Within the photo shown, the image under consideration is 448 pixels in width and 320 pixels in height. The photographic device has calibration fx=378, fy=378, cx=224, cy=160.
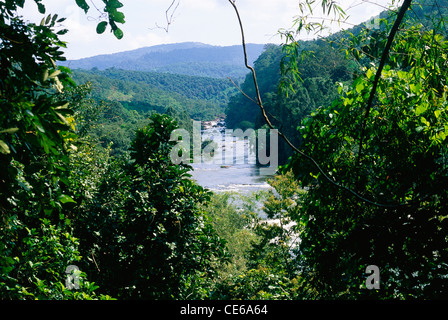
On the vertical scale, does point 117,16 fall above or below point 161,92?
below

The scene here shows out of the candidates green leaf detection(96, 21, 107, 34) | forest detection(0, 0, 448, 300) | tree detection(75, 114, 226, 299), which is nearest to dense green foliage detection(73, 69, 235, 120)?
tree detection(75, 114, 226, 299)

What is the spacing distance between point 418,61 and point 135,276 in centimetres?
422

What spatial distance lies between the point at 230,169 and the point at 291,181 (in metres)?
35.7

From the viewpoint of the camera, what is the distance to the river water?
32094 millimetres

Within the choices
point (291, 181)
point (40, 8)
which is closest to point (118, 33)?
point (40, 8)

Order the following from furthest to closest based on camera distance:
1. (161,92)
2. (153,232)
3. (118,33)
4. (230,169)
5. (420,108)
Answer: (161,92)
(230,169)
(153,232)
(420,108)
(118,33)

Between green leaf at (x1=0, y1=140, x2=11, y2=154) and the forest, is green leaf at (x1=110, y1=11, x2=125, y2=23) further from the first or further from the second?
green leaf at (x1=0, y1=140, x2=11, y2=154)

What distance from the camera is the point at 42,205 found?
1866 millimetres

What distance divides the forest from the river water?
734 inches

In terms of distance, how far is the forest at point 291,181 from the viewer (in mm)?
1880

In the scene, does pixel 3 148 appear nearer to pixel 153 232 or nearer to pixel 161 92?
pixel 153 232

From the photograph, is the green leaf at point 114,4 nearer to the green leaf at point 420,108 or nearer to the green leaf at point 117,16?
the green leaf at point 117,16

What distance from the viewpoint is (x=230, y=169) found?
130 feet
